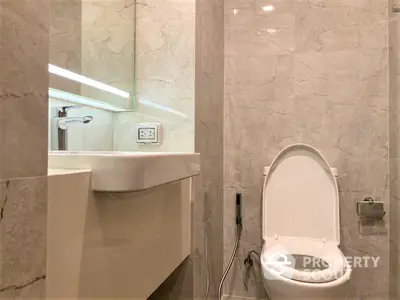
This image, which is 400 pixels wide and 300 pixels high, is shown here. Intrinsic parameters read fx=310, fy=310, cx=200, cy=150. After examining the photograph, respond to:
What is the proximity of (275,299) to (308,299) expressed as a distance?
0.16 metres

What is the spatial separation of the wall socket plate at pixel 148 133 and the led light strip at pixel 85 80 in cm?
16

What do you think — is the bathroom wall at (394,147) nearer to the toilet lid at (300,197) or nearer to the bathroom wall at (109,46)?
the toilet lid at (300,197)

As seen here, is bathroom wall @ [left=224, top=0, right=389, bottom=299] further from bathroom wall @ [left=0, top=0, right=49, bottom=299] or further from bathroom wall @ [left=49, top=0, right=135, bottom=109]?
bathroom wall @ [left=0, top=0, right=49, bottom=299]

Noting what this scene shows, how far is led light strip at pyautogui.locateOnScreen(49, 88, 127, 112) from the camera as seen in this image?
113 cm

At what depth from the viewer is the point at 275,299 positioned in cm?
129

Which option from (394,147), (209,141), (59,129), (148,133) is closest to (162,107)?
(148,133)

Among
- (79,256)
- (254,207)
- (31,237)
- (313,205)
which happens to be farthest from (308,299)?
(31,237)

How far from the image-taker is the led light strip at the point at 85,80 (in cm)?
110

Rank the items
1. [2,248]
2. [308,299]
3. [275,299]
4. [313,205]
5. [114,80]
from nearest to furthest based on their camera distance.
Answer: [2,248]
[308,299]
[275,299]
[114,80]
[313,205]

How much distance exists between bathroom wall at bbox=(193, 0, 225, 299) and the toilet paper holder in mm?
777

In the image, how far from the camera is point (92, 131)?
4.48 ft

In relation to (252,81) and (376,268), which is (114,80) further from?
(376,268)

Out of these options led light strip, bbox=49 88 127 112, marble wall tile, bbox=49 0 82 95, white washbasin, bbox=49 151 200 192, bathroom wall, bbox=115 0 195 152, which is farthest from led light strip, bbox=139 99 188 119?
white washbasin, bbox=49 151 200 192

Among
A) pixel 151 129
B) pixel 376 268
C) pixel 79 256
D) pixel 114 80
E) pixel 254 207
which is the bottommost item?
pixel 376 268
